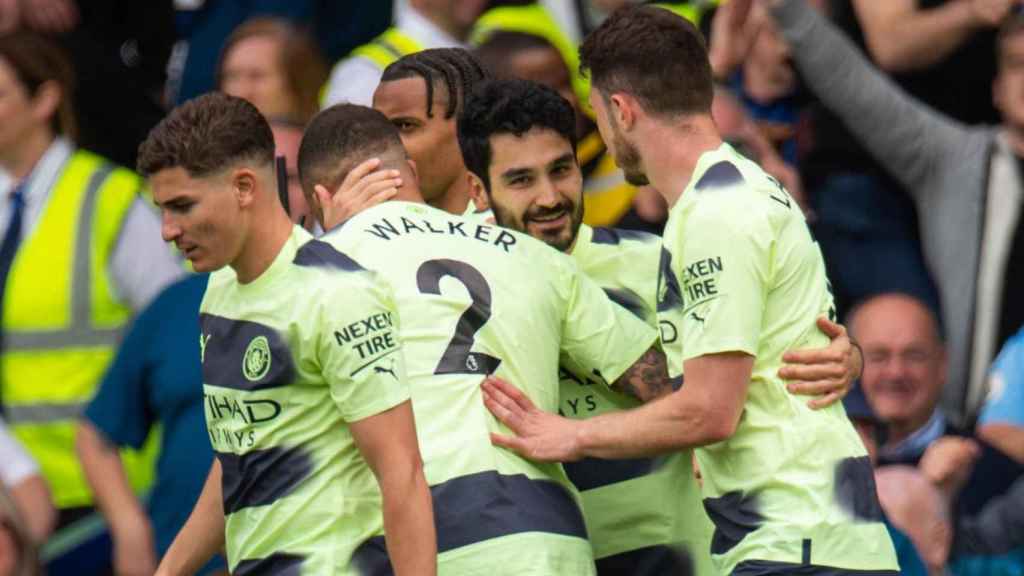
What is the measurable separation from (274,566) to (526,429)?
0.69m

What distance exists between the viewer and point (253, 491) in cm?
546

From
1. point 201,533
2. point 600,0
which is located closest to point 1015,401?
point 600,0

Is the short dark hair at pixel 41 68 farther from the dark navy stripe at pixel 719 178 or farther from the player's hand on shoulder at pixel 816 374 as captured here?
the player's hand on shoulder at pixel 816 374

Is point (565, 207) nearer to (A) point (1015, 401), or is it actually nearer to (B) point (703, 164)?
(B) point (703, 164)

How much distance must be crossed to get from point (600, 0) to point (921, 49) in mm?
1277

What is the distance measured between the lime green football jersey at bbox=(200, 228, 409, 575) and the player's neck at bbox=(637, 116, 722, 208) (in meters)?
0.76

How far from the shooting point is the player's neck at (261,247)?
543 centimetres

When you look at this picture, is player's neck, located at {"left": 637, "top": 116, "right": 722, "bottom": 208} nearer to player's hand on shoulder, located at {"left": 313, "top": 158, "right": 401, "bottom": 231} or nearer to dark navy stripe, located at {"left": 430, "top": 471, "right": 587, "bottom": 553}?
player's hand on shoulder, located at {"left": 313, "top": 158, "right": 401, "bottom": 231}

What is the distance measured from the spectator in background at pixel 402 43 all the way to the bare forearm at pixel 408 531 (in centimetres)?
344

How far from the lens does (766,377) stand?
5.61 meters

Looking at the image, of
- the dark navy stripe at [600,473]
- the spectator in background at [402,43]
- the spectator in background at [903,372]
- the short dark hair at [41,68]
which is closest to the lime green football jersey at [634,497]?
the dark navy stripe at [600,473]

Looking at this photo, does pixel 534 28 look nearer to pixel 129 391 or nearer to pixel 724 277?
pixel 129 391

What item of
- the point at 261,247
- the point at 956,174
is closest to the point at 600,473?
the point at 261,247

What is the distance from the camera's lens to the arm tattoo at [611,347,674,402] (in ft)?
19.7
